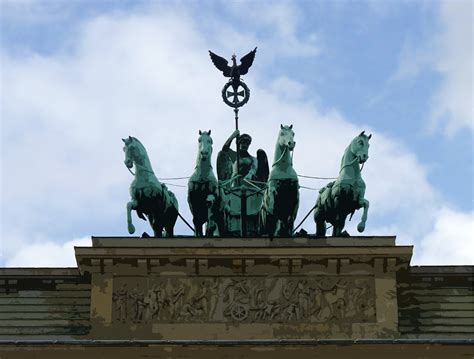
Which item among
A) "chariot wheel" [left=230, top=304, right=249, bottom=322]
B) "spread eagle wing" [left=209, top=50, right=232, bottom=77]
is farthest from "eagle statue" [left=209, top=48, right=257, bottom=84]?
"chariot wheel" [left=230, top=304, right=249, bottom=322]

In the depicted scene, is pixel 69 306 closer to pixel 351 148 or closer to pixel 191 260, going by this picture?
pixel 191 260

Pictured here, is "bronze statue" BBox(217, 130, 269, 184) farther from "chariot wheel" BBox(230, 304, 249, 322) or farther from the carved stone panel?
"chariot wheel" BBox(230, 304, 249, 322)

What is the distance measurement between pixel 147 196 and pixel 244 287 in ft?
8.63

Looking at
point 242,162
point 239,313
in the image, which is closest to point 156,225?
point 239,313

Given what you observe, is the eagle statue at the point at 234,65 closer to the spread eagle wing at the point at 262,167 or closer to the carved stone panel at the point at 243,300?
the spread eagle wing at the point at 262,167

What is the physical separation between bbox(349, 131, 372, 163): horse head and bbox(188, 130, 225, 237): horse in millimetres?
2720

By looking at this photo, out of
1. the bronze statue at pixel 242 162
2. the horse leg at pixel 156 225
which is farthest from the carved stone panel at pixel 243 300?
the bronze statue at pixel 242 162

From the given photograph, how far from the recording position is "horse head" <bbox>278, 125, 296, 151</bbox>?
28375 mm

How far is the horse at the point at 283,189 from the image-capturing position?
2845 cm

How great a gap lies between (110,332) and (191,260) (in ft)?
6.50

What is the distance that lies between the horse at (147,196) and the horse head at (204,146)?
42.2 inches

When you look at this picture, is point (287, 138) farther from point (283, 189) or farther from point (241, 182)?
point (241, 182)

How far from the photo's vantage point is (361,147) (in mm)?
28844

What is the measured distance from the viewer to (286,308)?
27.6m
